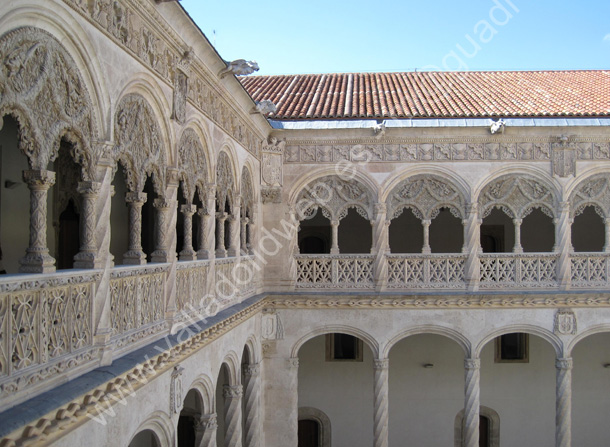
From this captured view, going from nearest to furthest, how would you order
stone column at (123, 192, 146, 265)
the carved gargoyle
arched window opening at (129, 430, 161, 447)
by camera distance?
1. stone column at (123, 192, 146, 265)
2. the carved gargoyle
3. arched window opening at (129, 430, 161, 447)

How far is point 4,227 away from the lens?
6566mm

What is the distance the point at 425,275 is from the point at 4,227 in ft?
26.4

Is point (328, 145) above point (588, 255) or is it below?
above

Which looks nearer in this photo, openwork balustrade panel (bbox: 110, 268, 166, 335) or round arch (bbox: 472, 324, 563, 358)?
openwork balustrade panel (bbox: 110, 268, 166, 335)

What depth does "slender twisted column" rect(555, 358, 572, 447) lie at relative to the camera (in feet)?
39.6

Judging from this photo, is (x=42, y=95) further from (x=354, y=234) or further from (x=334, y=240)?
(x=354, y=234)

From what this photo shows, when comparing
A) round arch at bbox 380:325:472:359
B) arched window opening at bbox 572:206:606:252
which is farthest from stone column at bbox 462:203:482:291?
arched window opening at bbox 572:206:606:252

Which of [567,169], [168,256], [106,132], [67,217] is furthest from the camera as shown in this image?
[567,169]

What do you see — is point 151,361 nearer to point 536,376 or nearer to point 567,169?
point 567,169

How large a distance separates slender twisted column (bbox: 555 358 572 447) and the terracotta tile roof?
516 centimetres

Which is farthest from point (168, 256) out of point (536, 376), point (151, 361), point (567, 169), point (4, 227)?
point (536, 376)

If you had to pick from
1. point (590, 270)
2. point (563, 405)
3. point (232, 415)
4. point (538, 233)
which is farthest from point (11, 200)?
point (538, 233)

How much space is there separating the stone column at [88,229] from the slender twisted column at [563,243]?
394 inches

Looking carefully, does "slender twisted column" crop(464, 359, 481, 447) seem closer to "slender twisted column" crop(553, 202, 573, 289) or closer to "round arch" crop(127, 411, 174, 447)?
"slender twisted column" crop(553, 202, 573, 289)
